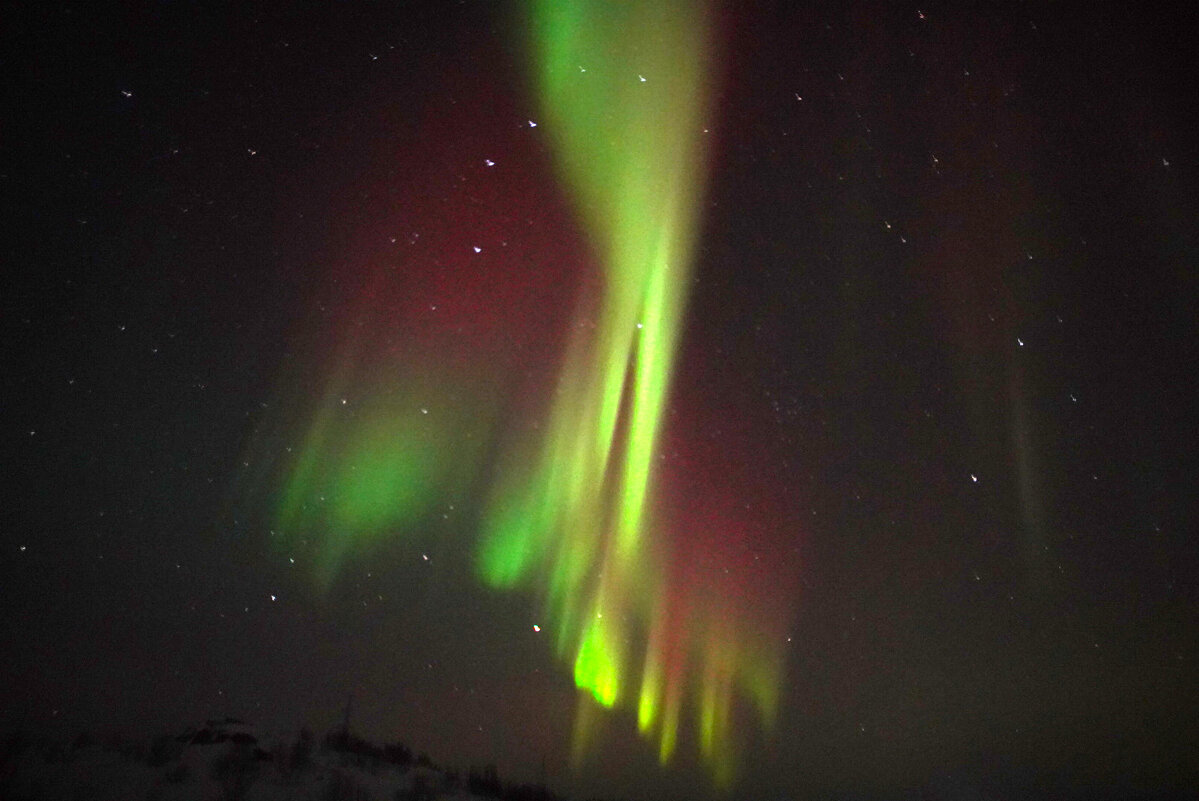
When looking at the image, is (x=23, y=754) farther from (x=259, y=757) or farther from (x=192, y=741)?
(x=259, y=757)

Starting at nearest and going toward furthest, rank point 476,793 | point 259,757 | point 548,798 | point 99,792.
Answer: point 99,792 → point 259,757 → point 476,793 → point 548,798

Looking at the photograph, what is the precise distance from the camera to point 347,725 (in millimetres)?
20219

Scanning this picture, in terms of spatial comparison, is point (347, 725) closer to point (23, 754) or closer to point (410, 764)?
point (410, 764)

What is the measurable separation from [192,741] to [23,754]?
2.88m

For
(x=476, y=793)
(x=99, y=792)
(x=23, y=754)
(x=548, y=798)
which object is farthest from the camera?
(x=548, y=798)

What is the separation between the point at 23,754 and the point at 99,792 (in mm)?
2320

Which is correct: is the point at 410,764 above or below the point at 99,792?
above

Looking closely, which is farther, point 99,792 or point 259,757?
point 259,757

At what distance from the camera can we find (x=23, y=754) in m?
15.6

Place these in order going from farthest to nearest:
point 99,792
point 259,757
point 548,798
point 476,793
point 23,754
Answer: point 548,798 → point 476,793 → point 259,757 → point 23,754 → point 99,792

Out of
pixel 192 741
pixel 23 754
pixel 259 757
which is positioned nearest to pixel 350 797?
pixel 259 757

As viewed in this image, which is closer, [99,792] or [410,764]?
[99,792]

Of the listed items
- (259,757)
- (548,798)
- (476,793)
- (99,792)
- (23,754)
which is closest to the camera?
(99,792)

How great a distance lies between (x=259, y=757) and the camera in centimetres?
1752
